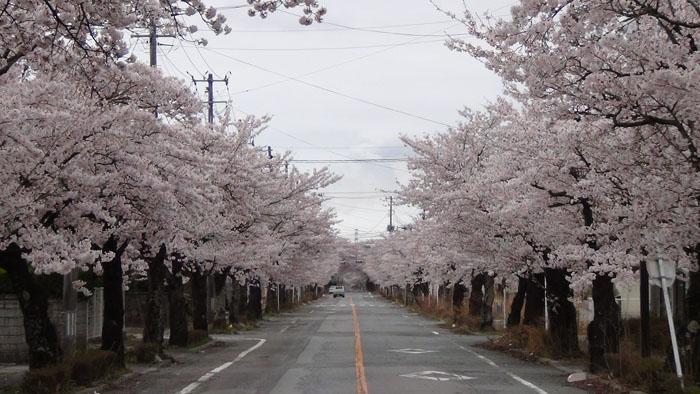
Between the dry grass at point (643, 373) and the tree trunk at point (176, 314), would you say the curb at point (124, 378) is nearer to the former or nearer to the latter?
the tree trunk at point (176, 314)

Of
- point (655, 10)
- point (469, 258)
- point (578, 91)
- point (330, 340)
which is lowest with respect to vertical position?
point (330, 340)

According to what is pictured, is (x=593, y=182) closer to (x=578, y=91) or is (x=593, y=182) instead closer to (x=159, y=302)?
(x=578, y=91)

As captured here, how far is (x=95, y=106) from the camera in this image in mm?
13719

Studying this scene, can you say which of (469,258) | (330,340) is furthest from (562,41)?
(330,340)

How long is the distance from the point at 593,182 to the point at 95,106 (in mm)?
8559

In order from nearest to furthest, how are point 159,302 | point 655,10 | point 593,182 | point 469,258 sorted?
point 655,10
point 593,182
point 159,302
point 469,258

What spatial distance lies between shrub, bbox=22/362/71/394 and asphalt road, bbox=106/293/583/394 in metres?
1.84

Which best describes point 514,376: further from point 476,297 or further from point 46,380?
point 476,297

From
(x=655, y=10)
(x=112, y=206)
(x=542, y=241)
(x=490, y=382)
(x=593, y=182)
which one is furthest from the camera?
(x=542, y=241)

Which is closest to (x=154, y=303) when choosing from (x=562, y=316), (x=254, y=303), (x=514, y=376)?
(x=514, y=376)

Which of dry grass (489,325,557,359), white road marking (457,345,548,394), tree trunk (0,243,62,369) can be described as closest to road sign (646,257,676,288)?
white road marking (457,345,548,394)

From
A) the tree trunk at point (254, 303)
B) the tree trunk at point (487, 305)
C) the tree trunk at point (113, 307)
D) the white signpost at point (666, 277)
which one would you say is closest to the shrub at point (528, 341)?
the tree trunk at point (487, 305)

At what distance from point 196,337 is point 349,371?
11950 mm

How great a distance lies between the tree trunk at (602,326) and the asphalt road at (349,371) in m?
0.93
